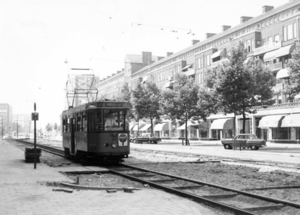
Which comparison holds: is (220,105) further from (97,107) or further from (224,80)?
(97,107)

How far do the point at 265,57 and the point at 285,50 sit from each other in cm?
390

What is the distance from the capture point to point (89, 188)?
34.4 ft

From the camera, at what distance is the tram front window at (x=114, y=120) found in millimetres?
18438

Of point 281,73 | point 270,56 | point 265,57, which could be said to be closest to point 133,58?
point 265,57

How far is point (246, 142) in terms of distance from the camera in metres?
36.2

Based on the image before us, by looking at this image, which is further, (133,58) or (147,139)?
(133,58)

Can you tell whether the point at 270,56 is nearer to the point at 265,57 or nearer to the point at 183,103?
the point at 265,57

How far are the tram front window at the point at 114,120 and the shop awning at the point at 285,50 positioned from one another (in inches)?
1351

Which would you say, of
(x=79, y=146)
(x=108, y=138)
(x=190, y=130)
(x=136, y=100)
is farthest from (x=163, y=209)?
(x=190, y=130)

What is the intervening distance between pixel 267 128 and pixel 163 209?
4742 cm

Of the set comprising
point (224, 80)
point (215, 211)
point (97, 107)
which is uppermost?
point (224, 80)

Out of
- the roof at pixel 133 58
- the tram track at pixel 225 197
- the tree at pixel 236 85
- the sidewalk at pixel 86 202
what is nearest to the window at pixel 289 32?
the tree at pixel 236 85

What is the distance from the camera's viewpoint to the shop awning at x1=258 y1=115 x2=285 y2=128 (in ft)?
159

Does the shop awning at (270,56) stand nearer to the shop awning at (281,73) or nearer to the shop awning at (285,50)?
the shop awning at (285,50)
